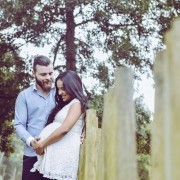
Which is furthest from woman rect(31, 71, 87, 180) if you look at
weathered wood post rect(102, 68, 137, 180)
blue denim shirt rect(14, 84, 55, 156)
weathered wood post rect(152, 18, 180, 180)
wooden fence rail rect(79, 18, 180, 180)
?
weathered wood post rect(152, 18, 180, 180)

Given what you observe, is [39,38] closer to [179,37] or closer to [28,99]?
[28,99]

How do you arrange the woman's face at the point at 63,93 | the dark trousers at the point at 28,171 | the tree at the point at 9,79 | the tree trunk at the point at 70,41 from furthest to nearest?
1. the tree at the point at 9,79
2. the tree trunk at the point at 70,41
3. the dark trousers at the point at 28,171
4. the woman's face at the point at 63,93

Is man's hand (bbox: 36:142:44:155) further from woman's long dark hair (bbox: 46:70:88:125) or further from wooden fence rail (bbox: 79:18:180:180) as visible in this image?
wooden fence rail (bbox: 79:18:180:180)

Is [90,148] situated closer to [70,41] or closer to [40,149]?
[40,149]

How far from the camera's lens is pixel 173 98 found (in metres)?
1.21

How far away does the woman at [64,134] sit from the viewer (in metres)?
3.71

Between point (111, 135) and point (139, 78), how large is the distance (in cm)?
987

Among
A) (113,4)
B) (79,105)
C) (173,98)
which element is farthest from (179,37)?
(113,4)

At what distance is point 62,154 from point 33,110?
0.65 meters

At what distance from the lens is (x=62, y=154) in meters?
3.77

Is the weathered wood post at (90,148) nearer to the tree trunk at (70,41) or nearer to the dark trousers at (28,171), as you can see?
the dark trousers at (28,171)

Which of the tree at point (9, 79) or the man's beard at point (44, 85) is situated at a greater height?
the tree at point (9, 79)

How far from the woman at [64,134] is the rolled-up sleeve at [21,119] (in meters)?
0.28

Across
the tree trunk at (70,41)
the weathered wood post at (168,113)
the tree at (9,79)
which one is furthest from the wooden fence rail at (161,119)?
the tree at (9,79)
